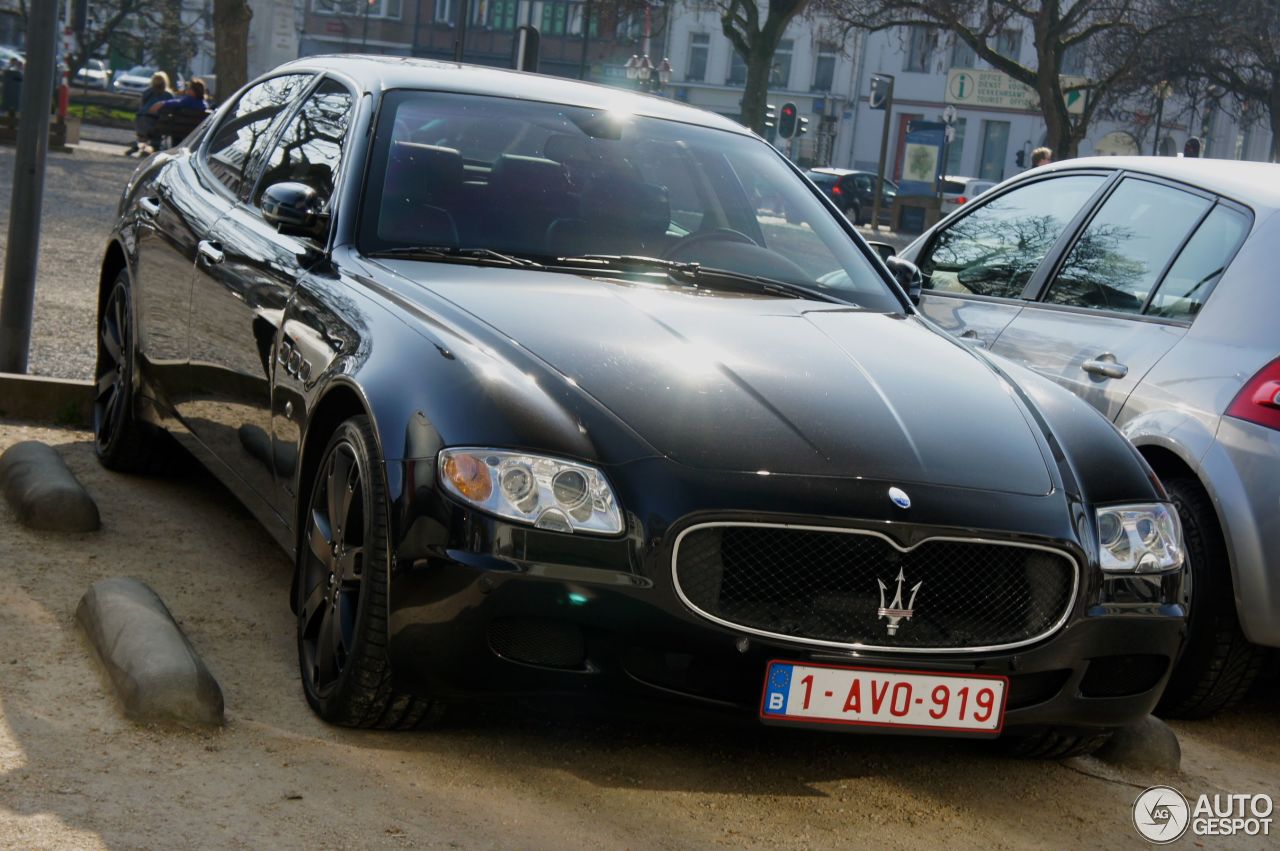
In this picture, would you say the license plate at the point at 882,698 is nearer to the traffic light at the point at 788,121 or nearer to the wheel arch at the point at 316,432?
the wheel arch at the point at 316,432

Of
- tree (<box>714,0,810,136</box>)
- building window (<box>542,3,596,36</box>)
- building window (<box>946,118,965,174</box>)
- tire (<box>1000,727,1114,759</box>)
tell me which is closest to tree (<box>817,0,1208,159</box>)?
tree (<box>714,0,810,136</box>)

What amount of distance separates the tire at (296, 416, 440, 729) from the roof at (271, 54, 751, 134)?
153 centimetres

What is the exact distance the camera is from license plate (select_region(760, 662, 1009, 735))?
12.1 ft

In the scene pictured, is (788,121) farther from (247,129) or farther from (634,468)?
(634,468)

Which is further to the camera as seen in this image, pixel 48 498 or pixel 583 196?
pixel 48 498

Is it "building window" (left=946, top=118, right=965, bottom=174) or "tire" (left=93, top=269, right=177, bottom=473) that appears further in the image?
"building window" (left=946, top=118, right=965, bottom=174)

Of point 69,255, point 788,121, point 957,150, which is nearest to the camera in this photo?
point 69,255

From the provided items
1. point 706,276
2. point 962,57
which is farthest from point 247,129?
point 962,57

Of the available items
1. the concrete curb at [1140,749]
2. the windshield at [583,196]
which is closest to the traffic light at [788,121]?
the windshield at [583,196]

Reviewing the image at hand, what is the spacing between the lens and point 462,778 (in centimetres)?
385

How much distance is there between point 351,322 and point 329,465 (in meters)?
0.36

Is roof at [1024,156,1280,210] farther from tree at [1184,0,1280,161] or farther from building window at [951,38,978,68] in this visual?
building window at [951,38,978,68]

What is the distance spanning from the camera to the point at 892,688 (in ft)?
12.3

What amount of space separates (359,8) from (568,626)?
7768cm
